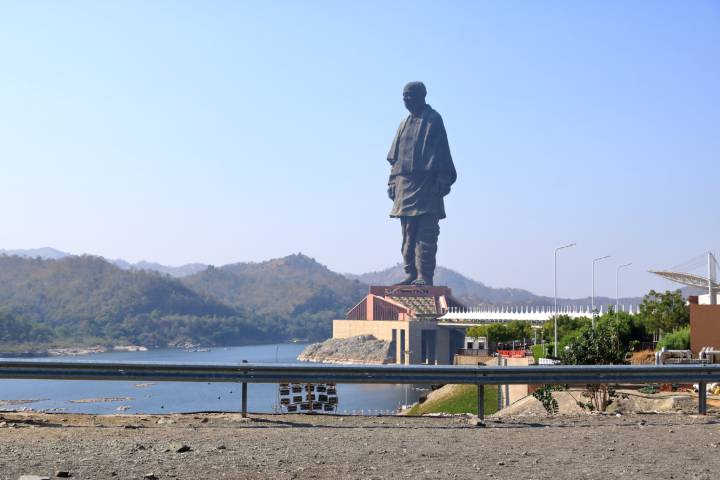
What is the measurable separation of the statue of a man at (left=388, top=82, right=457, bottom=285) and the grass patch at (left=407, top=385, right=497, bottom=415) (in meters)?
123

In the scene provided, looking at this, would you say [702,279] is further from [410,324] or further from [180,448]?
[410,324]

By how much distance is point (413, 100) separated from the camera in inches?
6988

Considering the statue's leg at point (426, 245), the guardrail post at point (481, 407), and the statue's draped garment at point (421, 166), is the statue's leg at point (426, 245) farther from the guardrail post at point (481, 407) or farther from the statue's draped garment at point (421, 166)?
the guardrail post at point (481, 407)

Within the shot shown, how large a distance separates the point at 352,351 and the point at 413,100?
154ft

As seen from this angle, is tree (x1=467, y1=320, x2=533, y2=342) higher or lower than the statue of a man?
lower

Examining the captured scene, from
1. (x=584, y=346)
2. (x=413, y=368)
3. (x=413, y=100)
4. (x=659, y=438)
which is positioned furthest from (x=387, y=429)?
(x=413, y=100)

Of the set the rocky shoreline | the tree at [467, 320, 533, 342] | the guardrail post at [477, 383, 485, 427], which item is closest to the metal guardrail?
the guardrail post at [477, 383, 485, 427]

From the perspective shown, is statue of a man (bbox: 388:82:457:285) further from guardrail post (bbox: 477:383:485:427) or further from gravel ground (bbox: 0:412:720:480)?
gravel ground (bbox: 0:412:720:480)

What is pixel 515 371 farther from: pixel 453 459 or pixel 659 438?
pixel 453 459

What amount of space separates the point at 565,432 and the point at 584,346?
14135 millimetres

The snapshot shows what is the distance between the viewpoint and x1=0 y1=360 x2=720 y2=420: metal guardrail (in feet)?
39.7

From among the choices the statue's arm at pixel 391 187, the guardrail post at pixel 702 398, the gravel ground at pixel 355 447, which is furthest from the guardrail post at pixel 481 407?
the statue's arm at pixel 391 187

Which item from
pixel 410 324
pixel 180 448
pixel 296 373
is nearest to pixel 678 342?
pixel 296 373

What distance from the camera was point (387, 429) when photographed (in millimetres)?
11344
